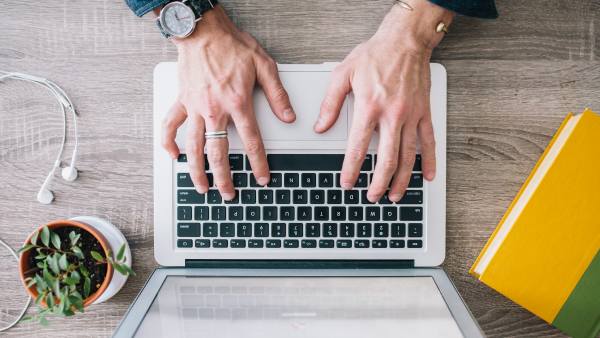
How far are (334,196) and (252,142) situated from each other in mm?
174

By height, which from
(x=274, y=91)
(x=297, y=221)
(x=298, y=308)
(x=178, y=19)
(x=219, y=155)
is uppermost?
(x=178, y=19)

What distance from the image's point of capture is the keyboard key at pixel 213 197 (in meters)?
0.79

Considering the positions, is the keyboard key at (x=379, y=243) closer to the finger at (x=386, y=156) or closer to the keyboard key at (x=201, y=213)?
the finger at (x=386, y=156)

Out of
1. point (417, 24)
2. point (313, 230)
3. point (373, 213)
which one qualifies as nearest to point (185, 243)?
point (313, 230)

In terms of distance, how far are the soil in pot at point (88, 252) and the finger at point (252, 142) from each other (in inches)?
12.2

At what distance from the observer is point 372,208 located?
786 mm

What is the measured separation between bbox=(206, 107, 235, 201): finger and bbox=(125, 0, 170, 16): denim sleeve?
20 cm

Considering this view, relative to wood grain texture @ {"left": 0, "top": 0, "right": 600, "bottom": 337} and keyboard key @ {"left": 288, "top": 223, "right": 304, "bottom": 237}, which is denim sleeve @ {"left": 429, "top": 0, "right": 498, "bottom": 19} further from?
keyboard key @ {"left": 288, "top": 223, "right": 304, "bottom": 237}

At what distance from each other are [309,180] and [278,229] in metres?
0.10

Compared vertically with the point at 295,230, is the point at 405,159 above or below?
above

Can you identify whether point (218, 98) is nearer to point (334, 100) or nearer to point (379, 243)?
point (334, 100)

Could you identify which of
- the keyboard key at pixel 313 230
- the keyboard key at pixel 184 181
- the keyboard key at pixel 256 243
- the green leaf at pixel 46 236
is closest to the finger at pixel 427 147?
the keyboard key at pixel 313 230

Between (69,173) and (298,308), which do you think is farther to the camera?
(69,173)

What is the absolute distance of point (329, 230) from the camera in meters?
0.79
